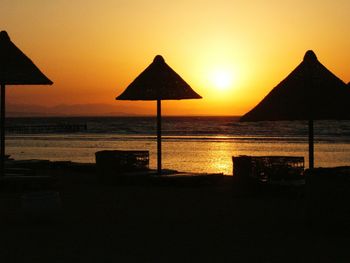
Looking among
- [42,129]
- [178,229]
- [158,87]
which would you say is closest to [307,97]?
[178,229]

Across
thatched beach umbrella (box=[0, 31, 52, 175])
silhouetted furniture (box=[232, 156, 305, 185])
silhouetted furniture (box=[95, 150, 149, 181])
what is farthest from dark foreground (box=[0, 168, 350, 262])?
silhouetted furniture (box=[95, 150, 149, 181])

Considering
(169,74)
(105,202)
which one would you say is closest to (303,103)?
(105,202)

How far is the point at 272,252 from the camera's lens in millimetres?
7637

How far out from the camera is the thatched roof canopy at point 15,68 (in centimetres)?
1289

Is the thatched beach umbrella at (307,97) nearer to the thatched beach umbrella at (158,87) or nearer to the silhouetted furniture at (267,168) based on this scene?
the silhouetted furniture at (267,168)

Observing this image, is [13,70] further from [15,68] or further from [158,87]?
[158,87]

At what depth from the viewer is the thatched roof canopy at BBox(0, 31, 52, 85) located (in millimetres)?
12891

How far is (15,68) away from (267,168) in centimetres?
516

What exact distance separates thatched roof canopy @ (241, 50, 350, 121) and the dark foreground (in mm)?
1521

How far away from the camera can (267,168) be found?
12.5m

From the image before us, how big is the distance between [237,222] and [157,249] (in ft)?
7.07

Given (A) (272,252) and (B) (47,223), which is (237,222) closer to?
(A) (272,252)

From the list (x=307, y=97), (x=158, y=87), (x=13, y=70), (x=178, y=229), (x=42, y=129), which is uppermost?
(x=13, y=70)

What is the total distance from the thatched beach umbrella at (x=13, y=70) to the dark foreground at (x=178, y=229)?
6.11ft
